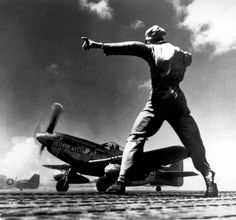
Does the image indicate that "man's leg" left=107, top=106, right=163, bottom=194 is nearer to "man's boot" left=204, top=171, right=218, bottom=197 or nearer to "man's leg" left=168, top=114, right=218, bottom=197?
"man's leg" left=168, top=114, right=218, bottom=197

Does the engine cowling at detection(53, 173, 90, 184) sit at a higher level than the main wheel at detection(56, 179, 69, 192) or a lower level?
higher

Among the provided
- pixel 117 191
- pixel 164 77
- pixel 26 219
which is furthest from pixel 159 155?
pixel 26 219

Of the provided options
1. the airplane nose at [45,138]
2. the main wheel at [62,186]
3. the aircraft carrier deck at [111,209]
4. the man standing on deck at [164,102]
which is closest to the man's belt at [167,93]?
the man standing on deck at [164,102]

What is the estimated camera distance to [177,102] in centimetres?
279

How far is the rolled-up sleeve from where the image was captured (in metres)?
2.72

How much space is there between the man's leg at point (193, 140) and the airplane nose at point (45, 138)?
1052 cm

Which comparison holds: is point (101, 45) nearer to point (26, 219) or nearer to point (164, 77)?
point (164, 77)

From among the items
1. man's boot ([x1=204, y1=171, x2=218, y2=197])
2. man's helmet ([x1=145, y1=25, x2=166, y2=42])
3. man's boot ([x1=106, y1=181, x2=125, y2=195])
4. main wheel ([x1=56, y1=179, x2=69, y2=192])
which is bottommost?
man's boot ([x1=106, y1=181, x2=125, y2=195])

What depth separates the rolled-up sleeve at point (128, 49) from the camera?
2.72 meters

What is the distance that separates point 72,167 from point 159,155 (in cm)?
999

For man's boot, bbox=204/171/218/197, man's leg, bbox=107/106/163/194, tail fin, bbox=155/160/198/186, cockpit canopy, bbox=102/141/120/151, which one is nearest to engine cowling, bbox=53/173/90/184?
cockpit canopy, bbox=102/141/120/151

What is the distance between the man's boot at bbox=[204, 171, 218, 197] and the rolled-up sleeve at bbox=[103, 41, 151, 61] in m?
1.27

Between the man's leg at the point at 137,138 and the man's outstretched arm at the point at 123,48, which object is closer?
the man's leg at the point at 137,138

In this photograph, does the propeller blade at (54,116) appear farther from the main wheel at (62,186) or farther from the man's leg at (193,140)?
the man's leg at (193,140)
